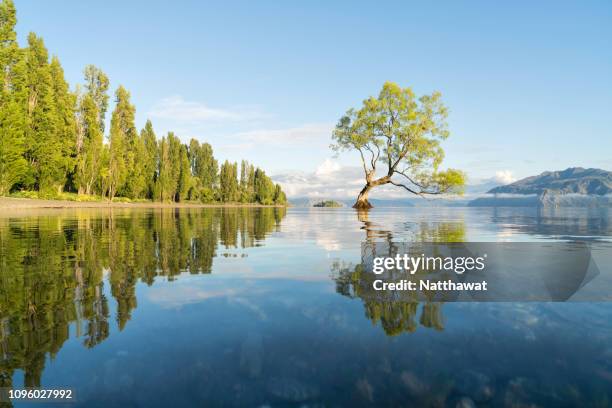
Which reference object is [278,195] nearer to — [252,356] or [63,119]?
[63,119]

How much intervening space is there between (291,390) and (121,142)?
7009 centimetres

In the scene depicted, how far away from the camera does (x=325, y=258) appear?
825 cm

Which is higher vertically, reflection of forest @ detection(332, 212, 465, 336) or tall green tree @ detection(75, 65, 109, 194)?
tall green tree @ detection(75, 65, 109, 194)

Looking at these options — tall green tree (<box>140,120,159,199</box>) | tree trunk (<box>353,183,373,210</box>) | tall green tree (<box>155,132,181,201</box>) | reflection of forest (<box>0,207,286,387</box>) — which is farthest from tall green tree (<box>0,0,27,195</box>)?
tree trunk (<box>353,183,373,210</box>)

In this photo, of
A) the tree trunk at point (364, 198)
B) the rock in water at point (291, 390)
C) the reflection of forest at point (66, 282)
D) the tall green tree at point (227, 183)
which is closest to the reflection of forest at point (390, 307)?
the rock in water at point (291, 390)

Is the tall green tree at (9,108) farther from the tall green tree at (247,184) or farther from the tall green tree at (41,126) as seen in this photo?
the tall green tree at (247,184)

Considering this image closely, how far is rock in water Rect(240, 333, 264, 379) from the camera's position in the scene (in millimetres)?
2809

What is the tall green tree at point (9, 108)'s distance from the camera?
127 ft

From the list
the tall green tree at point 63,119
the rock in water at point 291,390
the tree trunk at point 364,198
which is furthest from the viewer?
the tall green tree at point 63,119

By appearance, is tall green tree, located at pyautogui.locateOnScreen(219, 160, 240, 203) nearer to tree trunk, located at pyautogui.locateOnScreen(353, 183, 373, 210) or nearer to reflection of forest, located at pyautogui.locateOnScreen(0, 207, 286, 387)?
tree trunk, located at pyautogui.locateOnScreen(353, 183, 373, 210)

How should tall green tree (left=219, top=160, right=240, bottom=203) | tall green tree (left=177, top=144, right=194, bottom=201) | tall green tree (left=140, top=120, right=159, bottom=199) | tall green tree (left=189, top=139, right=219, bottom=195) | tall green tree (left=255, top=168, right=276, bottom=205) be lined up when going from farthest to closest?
tall green tree (left=255, top=168, right=276, bottom=205), tall green tree (left=219, top=160, right=240, bottom=203), tall green tree (left=189, top=139, right=219, bottom=195), tall green tree (left=177, top=144, right=194, bottom=201), tall green tree (left=140, top=120, right=159, bottom=199)

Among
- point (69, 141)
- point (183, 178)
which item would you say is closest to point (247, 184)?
point (183, 178)

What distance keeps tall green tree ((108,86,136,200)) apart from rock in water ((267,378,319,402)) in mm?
65045

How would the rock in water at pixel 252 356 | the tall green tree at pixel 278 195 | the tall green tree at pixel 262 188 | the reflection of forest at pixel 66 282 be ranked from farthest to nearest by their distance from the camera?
1. the tall green tree at pixel 278 195
2. the tall green tree at pixel 262 188
3. the reflection of forest at pixel 66 282
4. the rock in water at pixel 252 356
